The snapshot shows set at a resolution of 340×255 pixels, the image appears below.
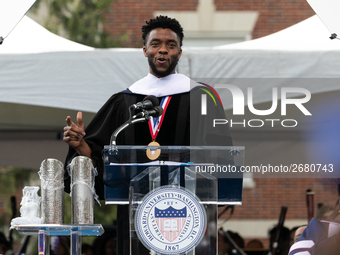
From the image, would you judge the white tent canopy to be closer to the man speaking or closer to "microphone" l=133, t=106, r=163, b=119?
the man speaking

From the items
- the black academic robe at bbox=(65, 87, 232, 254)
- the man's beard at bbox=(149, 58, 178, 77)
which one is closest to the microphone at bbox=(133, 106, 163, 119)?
the black academic robe at bbox=(65, 87, 232, 254)

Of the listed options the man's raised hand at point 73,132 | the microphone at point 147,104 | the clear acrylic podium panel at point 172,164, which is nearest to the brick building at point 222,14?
the man's raised hand at point 73,132

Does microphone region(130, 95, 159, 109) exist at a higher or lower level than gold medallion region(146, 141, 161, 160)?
higher

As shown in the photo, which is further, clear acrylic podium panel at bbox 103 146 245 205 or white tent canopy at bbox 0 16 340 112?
white tent canopy at bbox 0 16 340 112

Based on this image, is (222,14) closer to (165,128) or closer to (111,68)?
(111,68)

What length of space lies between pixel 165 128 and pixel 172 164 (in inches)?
36.6

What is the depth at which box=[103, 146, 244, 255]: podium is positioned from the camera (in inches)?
100

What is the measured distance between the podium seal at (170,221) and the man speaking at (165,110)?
0.75 m

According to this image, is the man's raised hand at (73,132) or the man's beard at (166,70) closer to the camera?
the man's raised hand at (73,132)

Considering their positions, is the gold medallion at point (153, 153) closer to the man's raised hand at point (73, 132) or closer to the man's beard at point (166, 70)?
the man's raised hand at point (73, 132)

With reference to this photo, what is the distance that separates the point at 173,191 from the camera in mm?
2562

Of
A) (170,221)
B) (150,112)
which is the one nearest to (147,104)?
(150,112)

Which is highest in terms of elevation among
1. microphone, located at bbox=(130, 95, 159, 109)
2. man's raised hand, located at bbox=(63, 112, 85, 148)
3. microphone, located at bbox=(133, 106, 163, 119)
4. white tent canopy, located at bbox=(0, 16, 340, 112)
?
white tent canopy, located at bbox=(0, 16, 340, 112)

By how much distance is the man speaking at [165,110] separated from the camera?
3434mm
